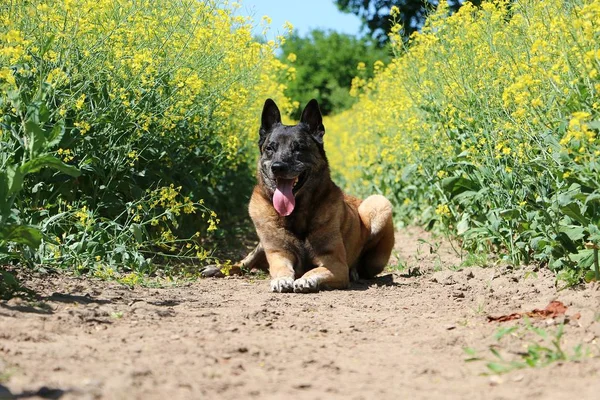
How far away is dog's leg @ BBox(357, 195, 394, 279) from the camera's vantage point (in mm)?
7758

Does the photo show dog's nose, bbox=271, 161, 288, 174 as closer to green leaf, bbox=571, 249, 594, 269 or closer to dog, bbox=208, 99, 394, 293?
dog, bbox=208, 99, 394, 293

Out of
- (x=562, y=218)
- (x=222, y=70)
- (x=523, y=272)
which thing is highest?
(x=222, y=70)

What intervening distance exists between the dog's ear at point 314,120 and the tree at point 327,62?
18372 mm

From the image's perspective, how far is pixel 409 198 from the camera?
35.7 ft

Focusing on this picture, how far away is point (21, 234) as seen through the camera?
470cm

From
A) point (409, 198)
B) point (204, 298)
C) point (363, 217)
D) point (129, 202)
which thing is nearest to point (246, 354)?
point (204, 298)

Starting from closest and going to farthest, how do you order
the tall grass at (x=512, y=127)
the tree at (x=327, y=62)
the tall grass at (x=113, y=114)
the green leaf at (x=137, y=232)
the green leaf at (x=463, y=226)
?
the tall grass at (x=512, y=127), the tall grass at (x=113, y=114), the green leaf at (x=137, y=232), the green leaf at (x=463, y=226), the tree at (x=327, y=62)

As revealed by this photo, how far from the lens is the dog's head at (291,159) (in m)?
6.77

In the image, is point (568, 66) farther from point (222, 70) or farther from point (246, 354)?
point (222, 70)

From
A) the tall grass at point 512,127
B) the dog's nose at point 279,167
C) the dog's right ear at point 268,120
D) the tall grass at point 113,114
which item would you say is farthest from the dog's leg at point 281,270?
the tall grass at point 512,127

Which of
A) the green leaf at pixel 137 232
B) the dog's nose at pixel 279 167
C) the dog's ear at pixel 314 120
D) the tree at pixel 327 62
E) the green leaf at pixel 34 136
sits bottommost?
the green leaf at pixel 137 232

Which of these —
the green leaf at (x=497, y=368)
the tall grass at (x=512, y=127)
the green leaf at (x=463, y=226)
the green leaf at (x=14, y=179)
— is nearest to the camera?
the green leaf at (x=497, y=368)

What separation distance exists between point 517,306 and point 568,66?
152cm

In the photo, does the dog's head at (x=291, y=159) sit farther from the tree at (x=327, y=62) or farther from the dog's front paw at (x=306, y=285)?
the tree at (x=327, y=62)
